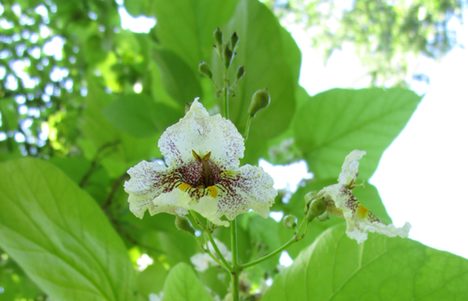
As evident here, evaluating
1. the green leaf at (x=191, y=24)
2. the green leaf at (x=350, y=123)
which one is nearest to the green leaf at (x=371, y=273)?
the green leaf at (x=350, y=123)

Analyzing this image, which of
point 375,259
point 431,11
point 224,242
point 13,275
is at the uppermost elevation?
point 431,11

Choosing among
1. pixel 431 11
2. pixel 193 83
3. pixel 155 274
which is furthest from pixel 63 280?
pixel 431 11

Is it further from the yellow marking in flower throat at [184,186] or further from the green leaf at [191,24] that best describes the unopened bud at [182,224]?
the green leaf at [191,24]

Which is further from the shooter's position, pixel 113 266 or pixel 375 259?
pixel 113 266

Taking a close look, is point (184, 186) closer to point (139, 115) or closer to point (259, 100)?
point (259, 100)

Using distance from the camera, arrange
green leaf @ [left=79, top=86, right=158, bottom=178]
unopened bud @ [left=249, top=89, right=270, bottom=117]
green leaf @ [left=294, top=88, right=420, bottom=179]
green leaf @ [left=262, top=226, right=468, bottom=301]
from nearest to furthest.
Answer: green leaf @ [left=262, top=226, right=468, bottom=301], unopened bud @ [left=249, top=89, right=270, bottom=117], green leaf @ [left=294, top=88, right=420, bottom=179], green leaf @ [left=79, top=86, right=158, bottom=178]

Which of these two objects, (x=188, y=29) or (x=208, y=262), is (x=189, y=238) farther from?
(x=188, y=29)

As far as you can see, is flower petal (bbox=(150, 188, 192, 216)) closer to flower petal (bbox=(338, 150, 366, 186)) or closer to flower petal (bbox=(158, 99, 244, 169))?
flower petal (bbox=(158, 99, 244, 169))

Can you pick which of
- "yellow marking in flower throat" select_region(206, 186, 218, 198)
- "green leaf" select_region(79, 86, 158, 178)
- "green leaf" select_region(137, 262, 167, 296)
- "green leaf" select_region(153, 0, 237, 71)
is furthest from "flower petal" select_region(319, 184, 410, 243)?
"green leaf" select_region(79, 86, 158, 178)
